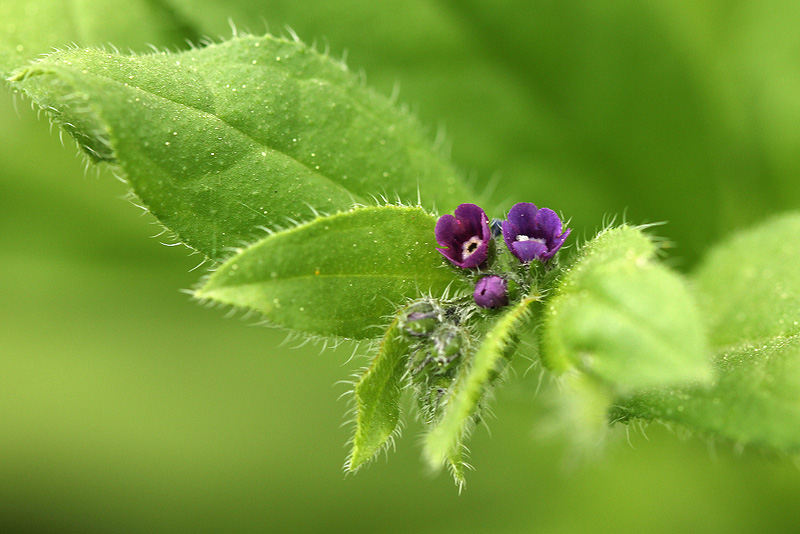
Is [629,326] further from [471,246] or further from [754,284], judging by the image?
[754,284]

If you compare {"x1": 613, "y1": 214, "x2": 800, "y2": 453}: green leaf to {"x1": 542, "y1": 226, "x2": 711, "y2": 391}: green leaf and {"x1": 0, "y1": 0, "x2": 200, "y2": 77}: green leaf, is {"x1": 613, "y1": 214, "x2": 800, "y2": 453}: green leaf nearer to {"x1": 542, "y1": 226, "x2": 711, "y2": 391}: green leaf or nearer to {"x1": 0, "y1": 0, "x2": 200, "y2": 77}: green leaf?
{"x1": 542, "y1": 226, "x2": 711, "y2": 391}: green leaf

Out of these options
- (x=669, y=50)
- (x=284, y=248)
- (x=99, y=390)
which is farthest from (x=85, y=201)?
(x=669, y=50)

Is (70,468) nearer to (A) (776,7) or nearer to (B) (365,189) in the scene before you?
(B) (365,189)

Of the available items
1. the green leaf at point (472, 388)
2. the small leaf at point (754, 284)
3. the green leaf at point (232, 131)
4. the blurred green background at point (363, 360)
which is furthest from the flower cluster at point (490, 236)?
the blurred green background at point (363, 360)

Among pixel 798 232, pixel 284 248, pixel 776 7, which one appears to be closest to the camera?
pixel 284 248

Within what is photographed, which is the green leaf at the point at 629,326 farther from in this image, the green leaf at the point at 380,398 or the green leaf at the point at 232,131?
the green leaf at the point at 232,131

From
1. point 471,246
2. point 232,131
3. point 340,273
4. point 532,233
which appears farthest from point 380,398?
point 232,131

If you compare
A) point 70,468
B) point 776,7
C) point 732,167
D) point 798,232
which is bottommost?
point 70,468
